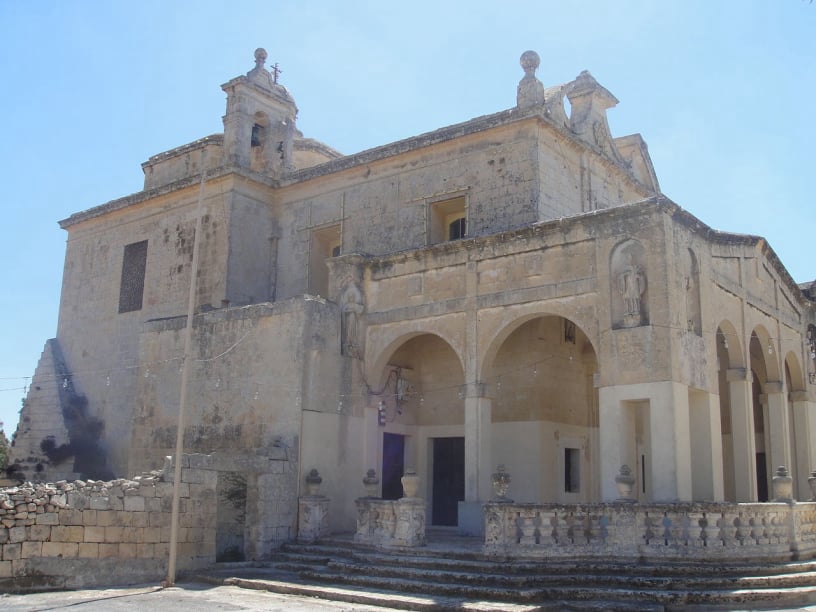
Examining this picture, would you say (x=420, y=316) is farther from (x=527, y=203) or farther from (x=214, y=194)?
→ (x=214, y=194)

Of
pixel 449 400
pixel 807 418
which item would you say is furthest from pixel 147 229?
pixel 807 418

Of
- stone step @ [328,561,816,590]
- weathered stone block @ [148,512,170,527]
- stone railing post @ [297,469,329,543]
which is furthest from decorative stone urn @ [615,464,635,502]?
weathered stone block @ [148,512,170,527]

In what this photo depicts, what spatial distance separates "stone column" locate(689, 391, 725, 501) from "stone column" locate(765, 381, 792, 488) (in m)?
4.33

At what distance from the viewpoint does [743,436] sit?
55.1 feet

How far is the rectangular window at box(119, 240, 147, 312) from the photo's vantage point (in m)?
25.3

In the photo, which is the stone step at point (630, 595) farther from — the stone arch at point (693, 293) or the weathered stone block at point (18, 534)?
the weathered stone block at point (18, 534)

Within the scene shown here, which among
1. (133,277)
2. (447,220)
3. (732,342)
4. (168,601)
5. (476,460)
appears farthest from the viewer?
(133,277)

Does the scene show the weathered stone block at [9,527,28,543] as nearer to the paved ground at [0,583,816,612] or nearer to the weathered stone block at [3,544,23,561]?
the weathered stone block at [3,544,23,561]

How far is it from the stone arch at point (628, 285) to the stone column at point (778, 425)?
20.2 ft

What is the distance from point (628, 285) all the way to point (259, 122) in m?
14.1

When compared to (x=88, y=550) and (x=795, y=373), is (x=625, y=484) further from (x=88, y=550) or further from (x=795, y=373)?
(x=795, y=373)

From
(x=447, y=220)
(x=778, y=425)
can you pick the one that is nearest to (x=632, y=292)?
(x=778, y=425)

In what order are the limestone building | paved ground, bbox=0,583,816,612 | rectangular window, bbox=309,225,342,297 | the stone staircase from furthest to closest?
rectangular window, bbox=309,225,342,297
the limestone building
paved ground, bbox=0,583,816,612
the stone staircase

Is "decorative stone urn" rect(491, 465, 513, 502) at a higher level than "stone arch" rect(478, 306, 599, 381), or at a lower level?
lower
